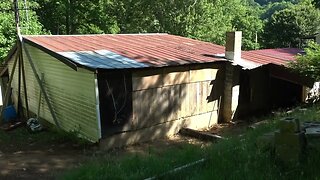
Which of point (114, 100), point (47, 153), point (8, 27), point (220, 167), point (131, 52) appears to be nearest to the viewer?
point (220, 167)

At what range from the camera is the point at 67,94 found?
40.8ft

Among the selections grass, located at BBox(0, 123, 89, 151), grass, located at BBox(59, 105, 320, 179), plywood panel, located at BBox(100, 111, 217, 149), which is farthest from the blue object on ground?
grass, located at BBox(59, 105, 320, 179)

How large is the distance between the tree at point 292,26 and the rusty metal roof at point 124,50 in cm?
2907

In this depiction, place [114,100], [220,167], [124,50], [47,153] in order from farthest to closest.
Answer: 1. [124,50]
2. [114,100]
3. [47,153]
4. [220,167]

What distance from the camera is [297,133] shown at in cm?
508

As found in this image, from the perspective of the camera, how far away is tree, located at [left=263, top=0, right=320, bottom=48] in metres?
42.2

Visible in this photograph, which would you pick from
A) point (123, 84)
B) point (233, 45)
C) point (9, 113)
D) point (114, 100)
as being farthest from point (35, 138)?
point (233, 45)

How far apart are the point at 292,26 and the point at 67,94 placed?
118ft

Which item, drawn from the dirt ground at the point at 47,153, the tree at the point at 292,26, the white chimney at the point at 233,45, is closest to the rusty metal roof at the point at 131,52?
the white chimney at the point at 233,45

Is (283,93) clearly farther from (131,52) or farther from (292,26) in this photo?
(292,26)

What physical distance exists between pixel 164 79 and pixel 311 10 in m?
36.9

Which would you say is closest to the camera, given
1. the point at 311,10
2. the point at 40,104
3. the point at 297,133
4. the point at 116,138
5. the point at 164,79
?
the point at 297,133

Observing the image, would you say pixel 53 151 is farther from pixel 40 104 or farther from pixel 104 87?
pixel 40 104

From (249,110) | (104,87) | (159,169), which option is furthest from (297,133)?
(249,110)
